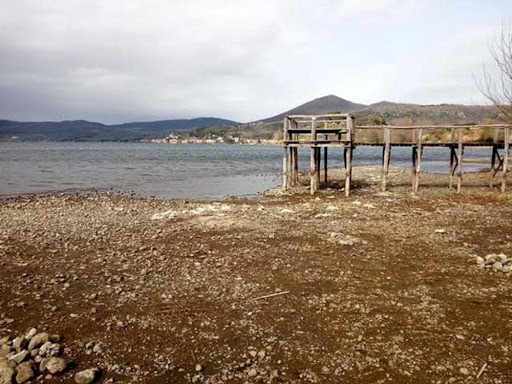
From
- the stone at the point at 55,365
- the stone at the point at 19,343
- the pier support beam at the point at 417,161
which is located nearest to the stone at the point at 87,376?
the stone at the point at 55,365

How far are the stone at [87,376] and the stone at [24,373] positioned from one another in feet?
2.29

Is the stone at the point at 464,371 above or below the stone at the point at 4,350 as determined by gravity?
below

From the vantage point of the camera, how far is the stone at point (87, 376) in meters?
5.90

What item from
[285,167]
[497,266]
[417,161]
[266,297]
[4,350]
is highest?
[417,161]

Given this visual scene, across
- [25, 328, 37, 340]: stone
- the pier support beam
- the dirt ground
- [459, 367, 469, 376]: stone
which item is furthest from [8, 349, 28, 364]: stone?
the pier support beam

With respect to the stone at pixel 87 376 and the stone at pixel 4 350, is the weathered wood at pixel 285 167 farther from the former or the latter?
the stone at pixel 87 376

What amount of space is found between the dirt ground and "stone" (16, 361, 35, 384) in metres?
0.11

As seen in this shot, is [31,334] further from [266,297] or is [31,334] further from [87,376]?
[266,297]

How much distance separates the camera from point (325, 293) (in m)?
9.17

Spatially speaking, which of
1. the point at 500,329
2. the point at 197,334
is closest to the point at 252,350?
the point at 197,334

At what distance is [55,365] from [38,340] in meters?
0.95

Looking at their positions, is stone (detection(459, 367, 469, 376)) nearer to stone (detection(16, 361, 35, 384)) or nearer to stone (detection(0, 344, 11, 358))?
stone (detection(16, 361, 35, 384))

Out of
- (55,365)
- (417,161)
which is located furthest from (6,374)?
(417,161)

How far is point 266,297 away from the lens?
353 inches
